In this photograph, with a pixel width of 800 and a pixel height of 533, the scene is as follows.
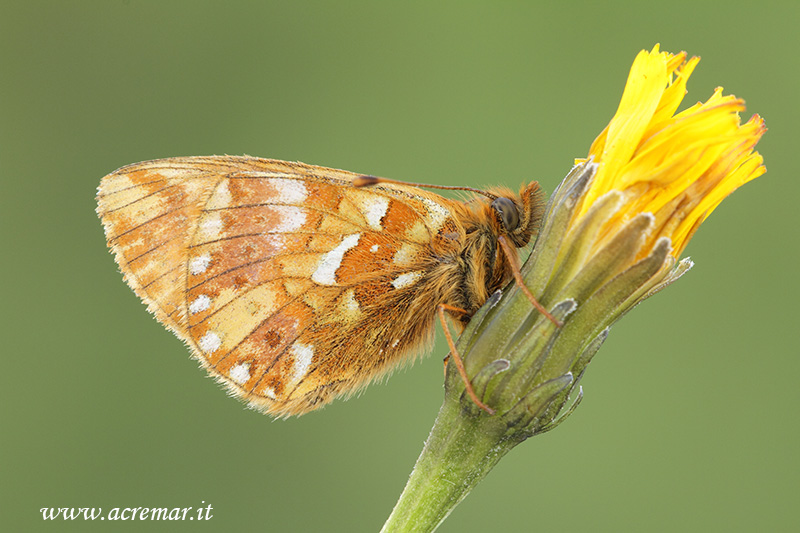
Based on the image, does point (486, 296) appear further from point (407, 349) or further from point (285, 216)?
point (285, 216)

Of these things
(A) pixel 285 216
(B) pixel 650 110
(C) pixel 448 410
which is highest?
(B) pixel 650 110

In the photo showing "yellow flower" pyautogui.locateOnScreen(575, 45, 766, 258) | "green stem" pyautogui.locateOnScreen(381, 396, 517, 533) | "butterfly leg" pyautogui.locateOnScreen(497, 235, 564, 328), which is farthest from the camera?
"green stem" pyautogui.locateOnScreen(381, 396, 517, 533)

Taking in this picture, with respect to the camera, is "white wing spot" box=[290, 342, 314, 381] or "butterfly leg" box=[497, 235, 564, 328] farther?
"white wing spot" box=[290, 342, 314, 381]

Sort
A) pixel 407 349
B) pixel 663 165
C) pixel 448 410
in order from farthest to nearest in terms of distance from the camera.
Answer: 1. pixel 407 349
2. pixel 448 410
3. pixel 663 165

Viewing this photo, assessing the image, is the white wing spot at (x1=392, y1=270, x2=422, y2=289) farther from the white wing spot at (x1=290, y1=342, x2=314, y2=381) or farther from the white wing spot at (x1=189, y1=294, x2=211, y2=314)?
the white wing spot at (x1=189, y1=294, x2=211, y2=314)

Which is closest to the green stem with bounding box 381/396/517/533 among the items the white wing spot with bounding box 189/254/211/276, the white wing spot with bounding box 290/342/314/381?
the white wing spot with bounding box 290/342/314/381

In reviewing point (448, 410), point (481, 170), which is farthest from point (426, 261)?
point (481, 170)
